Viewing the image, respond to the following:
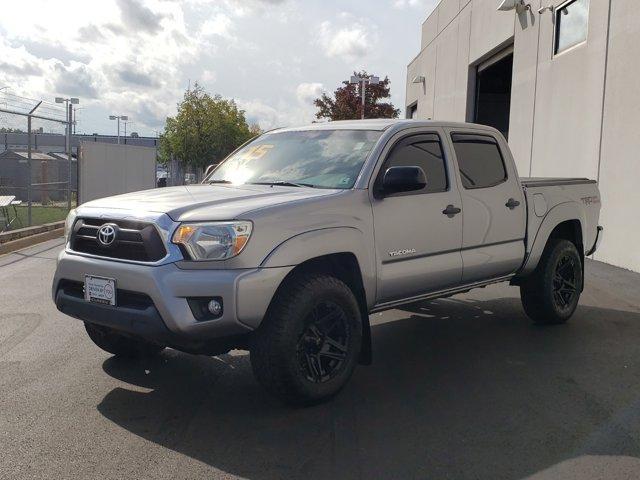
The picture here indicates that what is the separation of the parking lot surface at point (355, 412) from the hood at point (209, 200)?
129 cm

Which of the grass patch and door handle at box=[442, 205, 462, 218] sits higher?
door handle at box=[442, 205, 462, 218]

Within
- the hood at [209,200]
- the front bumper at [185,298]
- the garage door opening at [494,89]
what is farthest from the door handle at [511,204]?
the garage door opening at [494,89]

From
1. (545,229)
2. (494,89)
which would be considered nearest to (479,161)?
(545,229)

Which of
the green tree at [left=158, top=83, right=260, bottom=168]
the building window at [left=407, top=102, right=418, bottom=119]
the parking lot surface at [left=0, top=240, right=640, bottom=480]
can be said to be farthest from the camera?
the green tree at [left=158, top=83, right=260, bottom=168]

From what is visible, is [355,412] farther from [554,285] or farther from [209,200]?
[554,285]

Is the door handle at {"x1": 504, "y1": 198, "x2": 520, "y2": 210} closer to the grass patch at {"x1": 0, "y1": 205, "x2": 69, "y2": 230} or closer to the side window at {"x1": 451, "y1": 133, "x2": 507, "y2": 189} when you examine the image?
the side window at {"x1": 451, "y1": 133, "x2": 507, "y2": 189}

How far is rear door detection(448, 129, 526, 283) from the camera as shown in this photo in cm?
573

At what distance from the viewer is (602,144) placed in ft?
37.8

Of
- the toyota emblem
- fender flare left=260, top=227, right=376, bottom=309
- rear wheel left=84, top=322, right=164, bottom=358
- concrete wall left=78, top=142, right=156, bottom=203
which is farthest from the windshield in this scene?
concrete wall left=78, top=142, right=156, bottom=203

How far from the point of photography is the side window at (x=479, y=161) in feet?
19.3

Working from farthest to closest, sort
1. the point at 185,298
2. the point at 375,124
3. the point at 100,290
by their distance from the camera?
the point at 375,124, the point at 100,290, the point at 185,298

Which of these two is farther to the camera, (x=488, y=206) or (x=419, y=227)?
(x=488, y=206)

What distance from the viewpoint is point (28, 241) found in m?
13.0

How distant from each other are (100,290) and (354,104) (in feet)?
140
